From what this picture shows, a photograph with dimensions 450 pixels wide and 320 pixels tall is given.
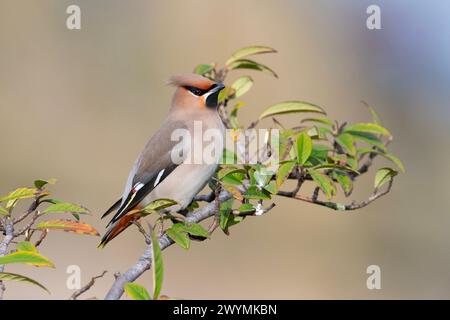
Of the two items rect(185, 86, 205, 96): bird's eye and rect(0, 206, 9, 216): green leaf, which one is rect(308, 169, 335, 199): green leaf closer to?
rect(0, 206, 9, 216): green leaf

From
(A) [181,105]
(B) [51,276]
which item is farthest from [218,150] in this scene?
(B) [51,276]

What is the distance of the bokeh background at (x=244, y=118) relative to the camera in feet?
19.2

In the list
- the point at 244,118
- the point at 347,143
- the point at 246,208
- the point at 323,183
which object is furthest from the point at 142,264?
the point at 244,118

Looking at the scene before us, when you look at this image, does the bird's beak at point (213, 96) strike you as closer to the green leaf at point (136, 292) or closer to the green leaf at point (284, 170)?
the green leaf at point (284, 170)

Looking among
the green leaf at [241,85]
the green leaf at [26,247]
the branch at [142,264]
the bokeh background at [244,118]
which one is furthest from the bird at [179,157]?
the bokeh background at [244,118]

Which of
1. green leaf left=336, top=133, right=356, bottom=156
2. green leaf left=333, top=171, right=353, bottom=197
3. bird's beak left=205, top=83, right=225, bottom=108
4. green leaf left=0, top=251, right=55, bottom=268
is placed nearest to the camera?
green leaf left=0, top=251, right=55, bottom=268

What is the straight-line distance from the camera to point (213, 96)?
11.6 ft

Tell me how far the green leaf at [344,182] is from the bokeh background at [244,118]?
2657mm

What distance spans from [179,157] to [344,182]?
97 centimetres

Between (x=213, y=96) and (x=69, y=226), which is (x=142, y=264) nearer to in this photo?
(x=69, y=226)

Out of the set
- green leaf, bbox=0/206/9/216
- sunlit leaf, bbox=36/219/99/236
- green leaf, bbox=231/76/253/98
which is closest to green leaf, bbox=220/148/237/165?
green leaf, bbox=231/76/253/98

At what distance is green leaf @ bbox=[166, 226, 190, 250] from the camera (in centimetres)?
235

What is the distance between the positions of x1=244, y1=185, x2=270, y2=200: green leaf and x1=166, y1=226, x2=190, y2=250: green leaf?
9.6 inches
